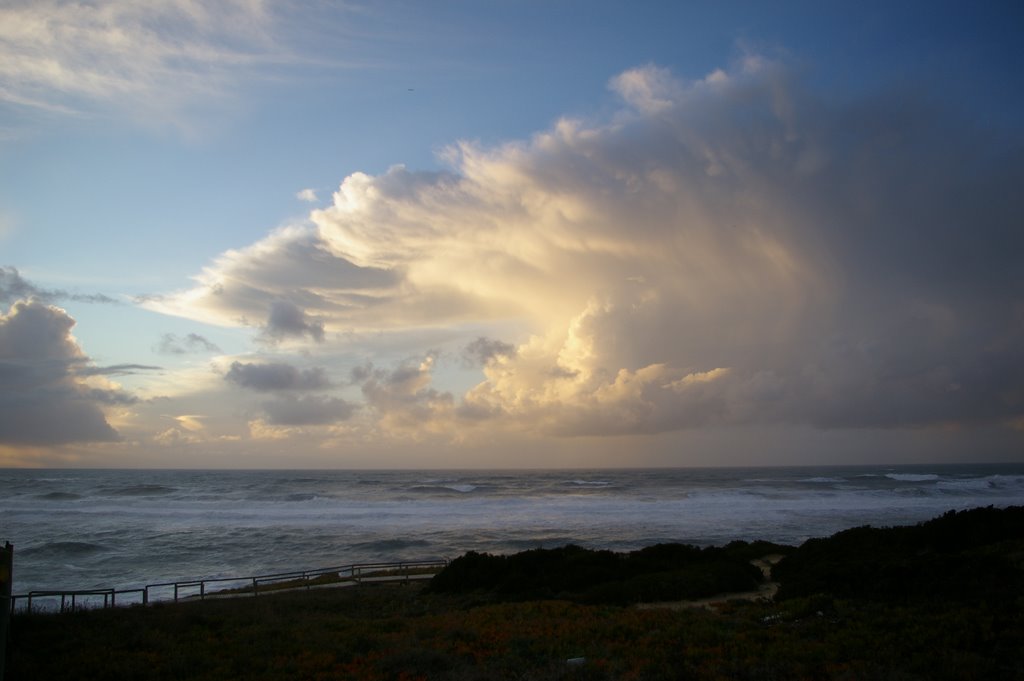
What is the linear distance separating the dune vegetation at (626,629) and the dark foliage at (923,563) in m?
0.06

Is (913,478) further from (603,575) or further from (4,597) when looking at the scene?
(4,597)

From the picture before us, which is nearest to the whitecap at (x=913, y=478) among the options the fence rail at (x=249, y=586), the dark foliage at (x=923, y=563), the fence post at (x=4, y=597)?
the dark foliage at (x=923, y=563)

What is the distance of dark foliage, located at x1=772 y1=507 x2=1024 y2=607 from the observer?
1252 centimetres

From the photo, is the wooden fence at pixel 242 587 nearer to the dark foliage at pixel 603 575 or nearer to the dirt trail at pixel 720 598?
the dark foliage at pixel 603 575

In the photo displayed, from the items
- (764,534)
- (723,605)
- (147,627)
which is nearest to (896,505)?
(764,534)

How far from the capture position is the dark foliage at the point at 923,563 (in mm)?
12516

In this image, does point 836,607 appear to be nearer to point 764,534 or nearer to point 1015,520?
point 1015,520

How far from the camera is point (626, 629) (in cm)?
1261

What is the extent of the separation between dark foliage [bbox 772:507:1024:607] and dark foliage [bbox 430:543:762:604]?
73.0 inches

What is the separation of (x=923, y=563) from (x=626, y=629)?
7.28 m

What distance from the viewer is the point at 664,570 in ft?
68.9

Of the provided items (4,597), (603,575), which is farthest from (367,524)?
(4,597)

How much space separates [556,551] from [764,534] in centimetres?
2561

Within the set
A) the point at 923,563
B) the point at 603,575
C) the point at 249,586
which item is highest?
the point at 923,563
